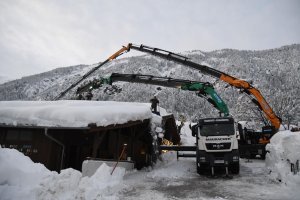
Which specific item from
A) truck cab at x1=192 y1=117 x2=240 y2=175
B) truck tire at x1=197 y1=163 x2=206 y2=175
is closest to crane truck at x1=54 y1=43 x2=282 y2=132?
truck cab at x1=192 y1=117 x2=240 y2=175

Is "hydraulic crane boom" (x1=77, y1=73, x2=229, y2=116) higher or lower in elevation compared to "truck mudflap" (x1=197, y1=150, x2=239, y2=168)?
higher

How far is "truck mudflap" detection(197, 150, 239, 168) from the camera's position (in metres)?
13.1

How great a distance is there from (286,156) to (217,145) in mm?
3692

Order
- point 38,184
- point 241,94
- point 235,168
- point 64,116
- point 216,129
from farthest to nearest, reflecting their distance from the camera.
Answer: point 241,94
point 216,129
point 235,168
point 64,116
point 38,184

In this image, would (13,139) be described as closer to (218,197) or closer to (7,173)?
(7,173)

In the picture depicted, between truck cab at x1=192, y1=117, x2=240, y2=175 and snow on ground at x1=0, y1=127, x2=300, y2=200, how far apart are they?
72cm

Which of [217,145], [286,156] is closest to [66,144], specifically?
[217,145]

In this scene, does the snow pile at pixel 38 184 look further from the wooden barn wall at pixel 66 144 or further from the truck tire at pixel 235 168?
the truck tire at pixel 235 168

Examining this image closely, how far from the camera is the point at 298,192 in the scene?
7.64 meters

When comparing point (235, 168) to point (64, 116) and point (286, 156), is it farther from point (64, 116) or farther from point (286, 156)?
point (64, 116)

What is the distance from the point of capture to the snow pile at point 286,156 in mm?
9320

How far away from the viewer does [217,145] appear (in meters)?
13.3

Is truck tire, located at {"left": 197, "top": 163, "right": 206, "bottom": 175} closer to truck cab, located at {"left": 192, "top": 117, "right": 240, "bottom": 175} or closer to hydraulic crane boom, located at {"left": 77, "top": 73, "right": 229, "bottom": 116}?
truck cab, located at {"left": 192, "top": 117, "right": 240, "bottom": 175}

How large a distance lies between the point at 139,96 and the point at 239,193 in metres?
115
